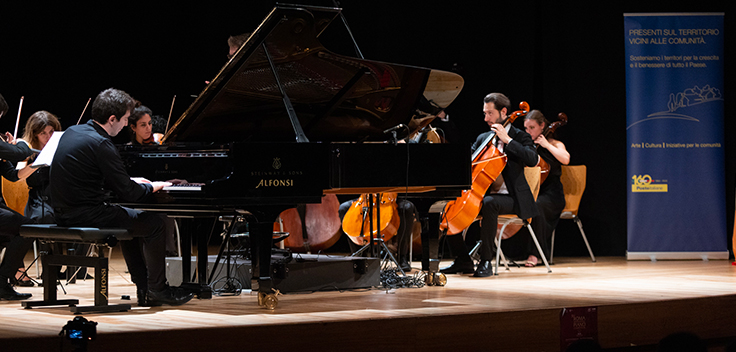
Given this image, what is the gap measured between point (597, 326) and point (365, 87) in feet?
5.91

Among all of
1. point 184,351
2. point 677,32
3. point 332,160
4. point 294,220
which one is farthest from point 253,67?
point 677,32

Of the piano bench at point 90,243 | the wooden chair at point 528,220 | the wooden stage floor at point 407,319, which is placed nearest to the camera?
the wooden stage floor at point 407,319

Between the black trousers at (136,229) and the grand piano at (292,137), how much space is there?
139mm

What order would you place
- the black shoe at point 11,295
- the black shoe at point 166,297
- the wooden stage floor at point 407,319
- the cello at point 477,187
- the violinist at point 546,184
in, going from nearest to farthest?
the wooden stage floor at point 407,319 < the black shoe at point 166,297 < the black shoe at point 11,295 < the cello at point 477,187 < the violinist at point 546,184

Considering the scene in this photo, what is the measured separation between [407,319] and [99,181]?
165 centimetres

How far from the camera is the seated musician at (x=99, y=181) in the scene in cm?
360

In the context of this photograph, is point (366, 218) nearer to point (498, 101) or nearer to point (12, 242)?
point (498, 101)

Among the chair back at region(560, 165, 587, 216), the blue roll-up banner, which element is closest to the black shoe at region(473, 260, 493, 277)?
the chair back at region(560, 165, 587, 216)

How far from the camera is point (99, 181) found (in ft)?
12.1

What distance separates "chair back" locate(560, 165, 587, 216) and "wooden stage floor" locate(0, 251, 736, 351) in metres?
1.63

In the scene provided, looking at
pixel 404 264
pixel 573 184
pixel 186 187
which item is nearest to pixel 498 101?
pixel 404 264

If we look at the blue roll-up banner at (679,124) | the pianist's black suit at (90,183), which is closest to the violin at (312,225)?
the pianist's black suit at (90,183)

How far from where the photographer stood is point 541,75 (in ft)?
22.4

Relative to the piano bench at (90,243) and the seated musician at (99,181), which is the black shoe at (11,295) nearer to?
the piano bench at (90,243)
